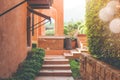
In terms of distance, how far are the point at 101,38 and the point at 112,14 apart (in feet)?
4.35

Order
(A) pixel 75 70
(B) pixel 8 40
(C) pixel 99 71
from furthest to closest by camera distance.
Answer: (A) pixel 75 70
(B) pixel 8 40
(C) pixel 99 71

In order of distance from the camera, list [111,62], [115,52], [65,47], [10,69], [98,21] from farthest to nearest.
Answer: [65,47] → [10,69] → [98,21] → [111,62] → [115,52]

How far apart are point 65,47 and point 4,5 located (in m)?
11.8

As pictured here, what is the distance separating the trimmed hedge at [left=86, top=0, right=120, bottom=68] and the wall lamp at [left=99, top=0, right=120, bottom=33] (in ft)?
0.43

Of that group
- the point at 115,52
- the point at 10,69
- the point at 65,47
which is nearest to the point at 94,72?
the point at 115,52

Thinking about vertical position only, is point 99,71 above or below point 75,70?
above

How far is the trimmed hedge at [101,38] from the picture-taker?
6.22 meters

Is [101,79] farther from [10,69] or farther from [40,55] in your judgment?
[40,55]

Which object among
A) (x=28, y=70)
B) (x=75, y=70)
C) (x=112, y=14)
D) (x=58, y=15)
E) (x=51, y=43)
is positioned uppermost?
(x=58, y=15)

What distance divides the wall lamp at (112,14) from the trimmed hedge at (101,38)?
0.13 metres

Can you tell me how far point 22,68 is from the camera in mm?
9594

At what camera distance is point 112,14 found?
6285 millimetres

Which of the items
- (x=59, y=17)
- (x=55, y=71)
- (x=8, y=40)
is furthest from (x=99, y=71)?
(x=59, y=17)

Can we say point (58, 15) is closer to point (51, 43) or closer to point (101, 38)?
point (51, 43)
